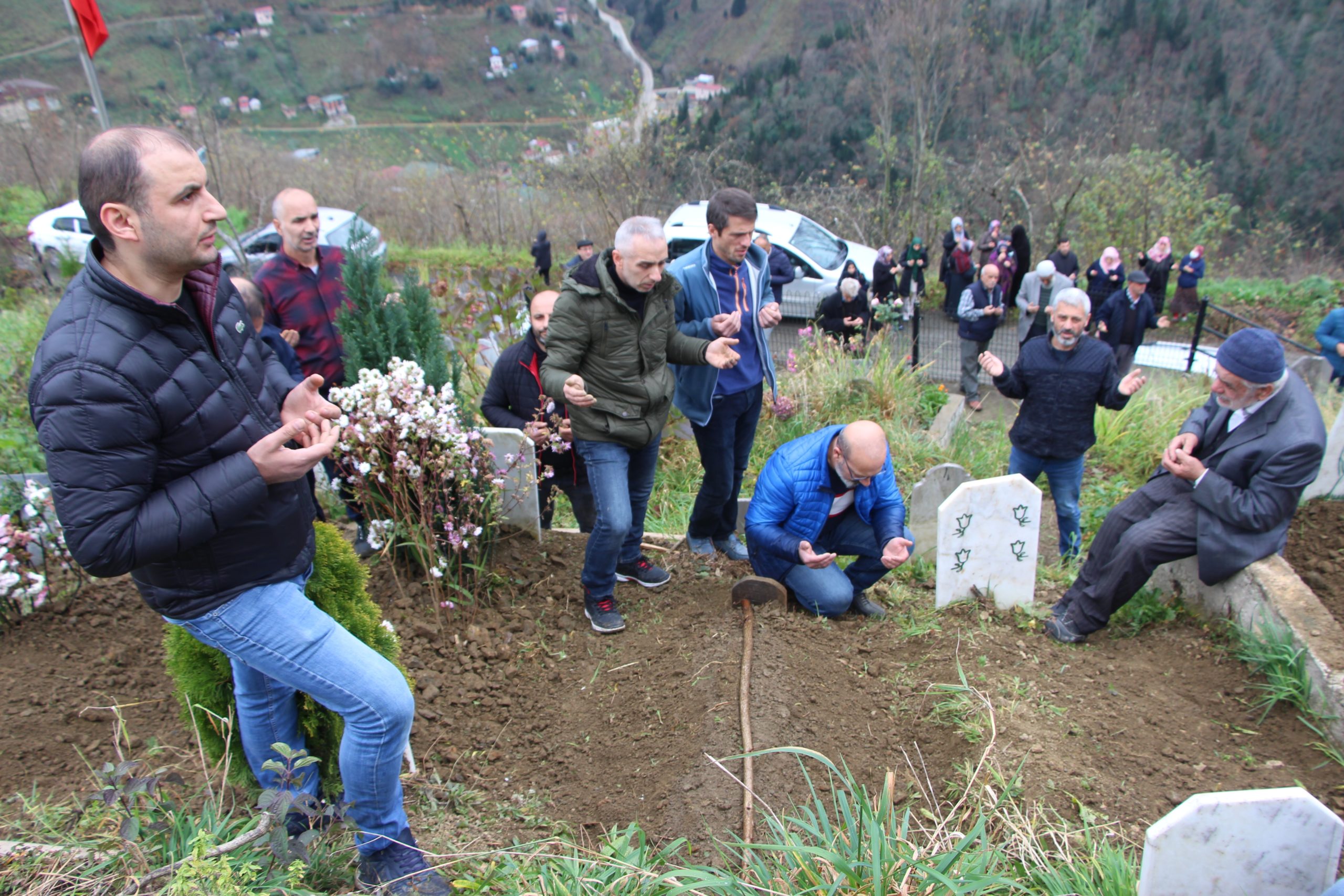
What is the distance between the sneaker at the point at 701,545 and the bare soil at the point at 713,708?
65 cm

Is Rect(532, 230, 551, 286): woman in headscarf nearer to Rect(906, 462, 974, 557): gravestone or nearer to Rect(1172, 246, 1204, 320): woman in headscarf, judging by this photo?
Rect(1172, 246, 1204, 320): woman in headscarf

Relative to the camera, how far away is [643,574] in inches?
167

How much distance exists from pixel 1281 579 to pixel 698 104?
82.6ft

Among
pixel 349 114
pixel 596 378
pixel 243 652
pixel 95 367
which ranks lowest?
pixel 349 114

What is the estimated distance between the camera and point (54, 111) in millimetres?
20094

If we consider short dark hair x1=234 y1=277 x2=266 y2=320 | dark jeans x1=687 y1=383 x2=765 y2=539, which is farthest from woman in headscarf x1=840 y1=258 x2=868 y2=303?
short dark hair x1=234 y1=277 x2=266 y2=320

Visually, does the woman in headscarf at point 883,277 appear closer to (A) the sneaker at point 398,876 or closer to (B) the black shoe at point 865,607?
(B) the black shoe at point 865,607

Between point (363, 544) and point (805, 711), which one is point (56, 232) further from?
point (805, 711)

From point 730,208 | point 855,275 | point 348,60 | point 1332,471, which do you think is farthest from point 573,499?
point 348,60

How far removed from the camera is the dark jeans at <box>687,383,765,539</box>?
4.26m

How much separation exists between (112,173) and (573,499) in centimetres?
298

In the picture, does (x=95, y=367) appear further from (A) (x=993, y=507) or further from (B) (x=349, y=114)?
(B) (x=349, y=114)

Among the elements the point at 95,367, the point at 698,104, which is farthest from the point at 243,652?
the point at 698,104

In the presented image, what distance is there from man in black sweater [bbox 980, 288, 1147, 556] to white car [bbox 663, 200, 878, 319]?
7.58 meters
